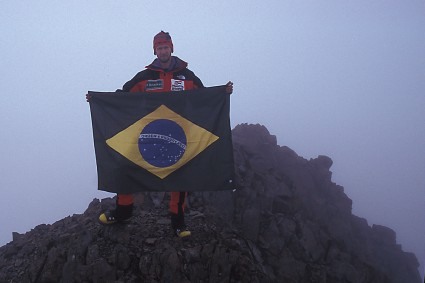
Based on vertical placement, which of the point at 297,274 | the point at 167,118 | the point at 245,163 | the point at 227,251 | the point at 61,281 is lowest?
the point at 297,274

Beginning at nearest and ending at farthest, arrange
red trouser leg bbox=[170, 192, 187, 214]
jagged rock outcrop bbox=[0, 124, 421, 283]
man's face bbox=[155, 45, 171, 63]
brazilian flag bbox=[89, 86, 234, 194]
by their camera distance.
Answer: brazilian flag bbox=[89, 86, 234, 194]
man's face bbox=[155, 45, 171, 63]
red trouser leg bbox=[170, 192, 187, 214]
jagged rock outcrop bbox=[0, 124, 421, 283]

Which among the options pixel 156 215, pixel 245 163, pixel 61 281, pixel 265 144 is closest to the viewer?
pixel 61 281

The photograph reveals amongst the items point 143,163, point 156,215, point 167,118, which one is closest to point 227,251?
point 156,215

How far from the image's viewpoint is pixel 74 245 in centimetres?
873

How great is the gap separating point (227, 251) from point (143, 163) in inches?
134

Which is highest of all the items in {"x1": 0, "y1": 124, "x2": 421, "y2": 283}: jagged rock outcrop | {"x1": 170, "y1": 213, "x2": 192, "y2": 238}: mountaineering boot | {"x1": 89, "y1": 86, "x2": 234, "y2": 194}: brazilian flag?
{"x1": 89, "y1": 86, "x2": 234, "y2": 194}: brazilian flag

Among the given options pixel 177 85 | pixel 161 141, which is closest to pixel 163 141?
pixel 161 141

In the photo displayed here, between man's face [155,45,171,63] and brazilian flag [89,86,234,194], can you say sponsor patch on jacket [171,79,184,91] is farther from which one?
man's face [155,45,171,63]

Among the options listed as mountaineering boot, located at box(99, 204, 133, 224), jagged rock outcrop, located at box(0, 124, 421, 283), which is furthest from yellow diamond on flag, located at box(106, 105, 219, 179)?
jagged rock outcrop, located at box(0, 124, 421, 283)

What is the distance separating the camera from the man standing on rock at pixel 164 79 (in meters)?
7.66

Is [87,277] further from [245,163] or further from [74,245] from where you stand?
[245,163]

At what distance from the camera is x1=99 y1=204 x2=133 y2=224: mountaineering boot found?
8.02 m

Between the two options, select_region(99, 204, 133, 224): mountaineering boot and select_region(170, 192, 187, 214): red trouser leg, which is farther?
select_region(99, 204, 133, 224): mountaineering boot

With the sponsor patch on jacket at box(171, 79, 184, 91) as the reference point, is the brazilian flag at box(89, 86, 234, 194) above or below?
below
